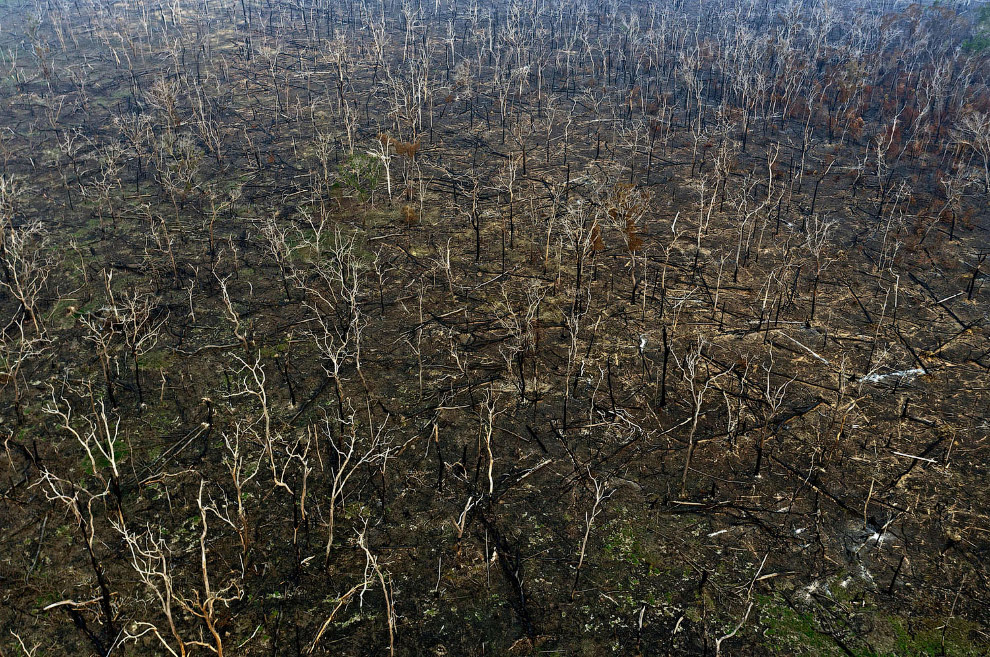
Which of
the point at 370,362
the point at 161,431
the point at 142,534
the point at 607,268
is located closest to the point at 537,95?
the point at 607,268

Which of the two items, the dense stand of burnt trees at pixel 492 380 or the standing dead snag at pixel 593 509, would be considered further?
the standing dead snag at pixel 593 509

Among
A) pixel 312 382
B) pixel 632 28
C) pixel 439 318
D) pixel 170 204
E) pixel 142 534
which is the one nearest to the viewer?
pixel 142 534

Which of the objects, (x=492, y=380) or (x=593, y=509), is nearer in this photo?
(x=593, y=509)

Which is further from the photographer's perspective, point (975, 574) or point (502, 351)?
point (502, 351)

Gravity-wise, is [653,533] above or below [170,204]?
below

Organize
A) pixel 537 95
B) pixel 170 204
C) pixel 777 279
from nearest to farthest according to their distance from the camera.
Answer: pixel 777 279 → pixel 170 204 → pixel 537 95

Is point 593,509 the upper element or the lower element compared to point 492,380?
upper

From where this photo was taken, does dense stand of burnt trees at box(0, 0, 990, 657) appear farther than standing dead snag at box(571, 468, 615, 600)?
No

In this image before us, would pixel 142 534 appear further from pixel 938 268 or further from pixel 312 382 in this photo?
pixel 938 268
